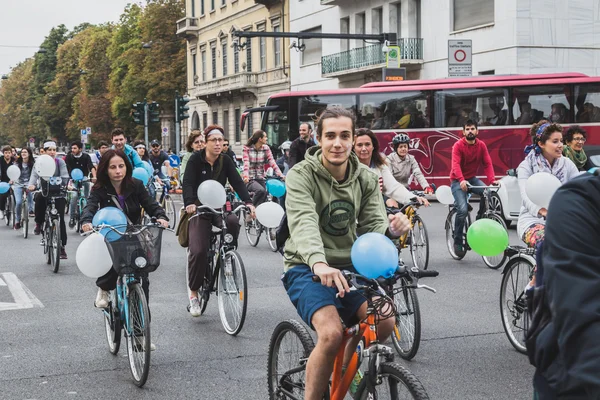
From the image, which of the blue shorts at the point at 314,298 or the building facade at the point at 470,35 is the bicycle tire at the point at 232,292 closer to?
the blue shorts at the point at 314,298

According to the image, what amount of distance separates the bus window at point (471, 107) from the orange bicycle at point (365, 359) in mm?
21919

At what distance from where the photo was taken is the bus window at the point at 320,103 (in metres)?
27.9

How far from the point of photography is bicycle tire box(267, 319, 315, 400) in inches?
165

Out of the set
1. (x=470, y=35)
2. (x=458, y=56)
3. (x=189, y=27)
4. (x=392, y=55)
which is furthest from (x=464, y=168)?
(x=189, y=27)

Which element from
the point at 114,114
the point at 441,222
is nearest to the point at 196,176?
the point at 441,222

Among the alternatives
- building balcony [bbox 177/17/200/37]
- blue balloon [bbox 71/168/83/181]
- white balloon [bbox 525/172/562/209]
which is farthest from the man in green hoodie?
building balcony [bbox 177/17/200/37]

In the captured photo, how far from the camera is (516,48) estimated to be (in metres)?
31.4

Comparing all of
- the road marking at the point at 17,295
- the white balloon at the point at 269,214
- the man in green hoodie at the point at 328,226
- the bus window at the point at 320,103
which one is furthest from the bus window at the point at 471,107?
the man in green hoodie at the point at 328,226

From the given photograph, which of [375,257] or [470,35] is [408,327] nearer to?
[375,257]

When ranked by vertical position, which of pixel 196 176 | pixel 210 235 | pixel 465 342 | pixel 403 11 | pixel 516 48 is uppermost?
pixel 403 11

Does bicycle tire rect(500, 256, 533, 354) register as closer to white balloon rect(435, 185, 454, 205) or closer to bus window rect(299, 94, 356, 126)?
white balloon rect(435, 185, 454, 205)

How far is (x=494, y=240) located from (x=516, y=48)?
87.1 feet

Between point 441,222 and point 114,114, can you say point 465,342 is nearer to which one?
point 441,222

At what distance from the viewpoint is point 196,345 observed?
283 inches
